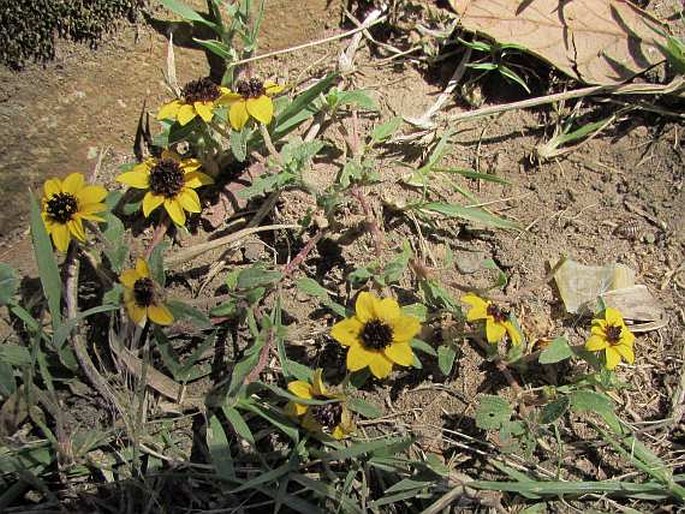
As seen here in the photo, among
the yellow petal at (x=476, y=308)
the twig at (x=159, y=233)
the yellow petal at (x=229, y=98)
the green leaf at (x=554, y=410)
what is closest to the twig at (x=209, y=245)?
the twig at (x=159, y=233)

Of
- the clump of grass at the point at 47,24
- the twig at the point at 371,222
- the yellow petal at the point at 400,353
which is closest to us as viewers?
the yellow petal at the point at 400,353

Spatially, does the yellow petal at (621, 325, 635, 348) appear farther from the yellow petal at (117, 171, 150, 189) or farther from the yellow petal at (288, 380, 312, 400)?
the yellow petal at (117, 171, 150, 189)

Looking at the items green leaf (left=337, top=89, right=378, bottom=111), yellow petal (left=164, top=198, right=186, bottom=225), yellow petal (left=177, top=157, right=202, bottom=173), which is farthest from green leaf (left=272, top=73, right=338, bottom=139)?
yellow petal (left=164, top=198, right=186, bottom=225)

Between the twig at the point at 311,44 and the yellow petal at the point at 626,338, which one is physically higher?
the twig at the point at 311,44

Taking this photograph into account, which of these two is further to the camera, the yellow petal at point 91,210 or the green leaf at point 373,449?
the yellow petal at point 91,210

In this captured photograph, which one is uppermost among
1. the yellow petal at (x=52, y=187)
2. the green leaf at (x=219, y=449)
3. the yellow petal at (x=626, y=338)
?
the yellow petal at (x=52, y=187)

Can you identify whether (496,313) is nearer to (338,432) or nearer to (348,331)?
(348,331)

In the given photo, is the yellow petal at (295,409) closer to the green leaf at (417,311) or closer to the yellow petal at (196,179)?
the green leaf at (417,311)
